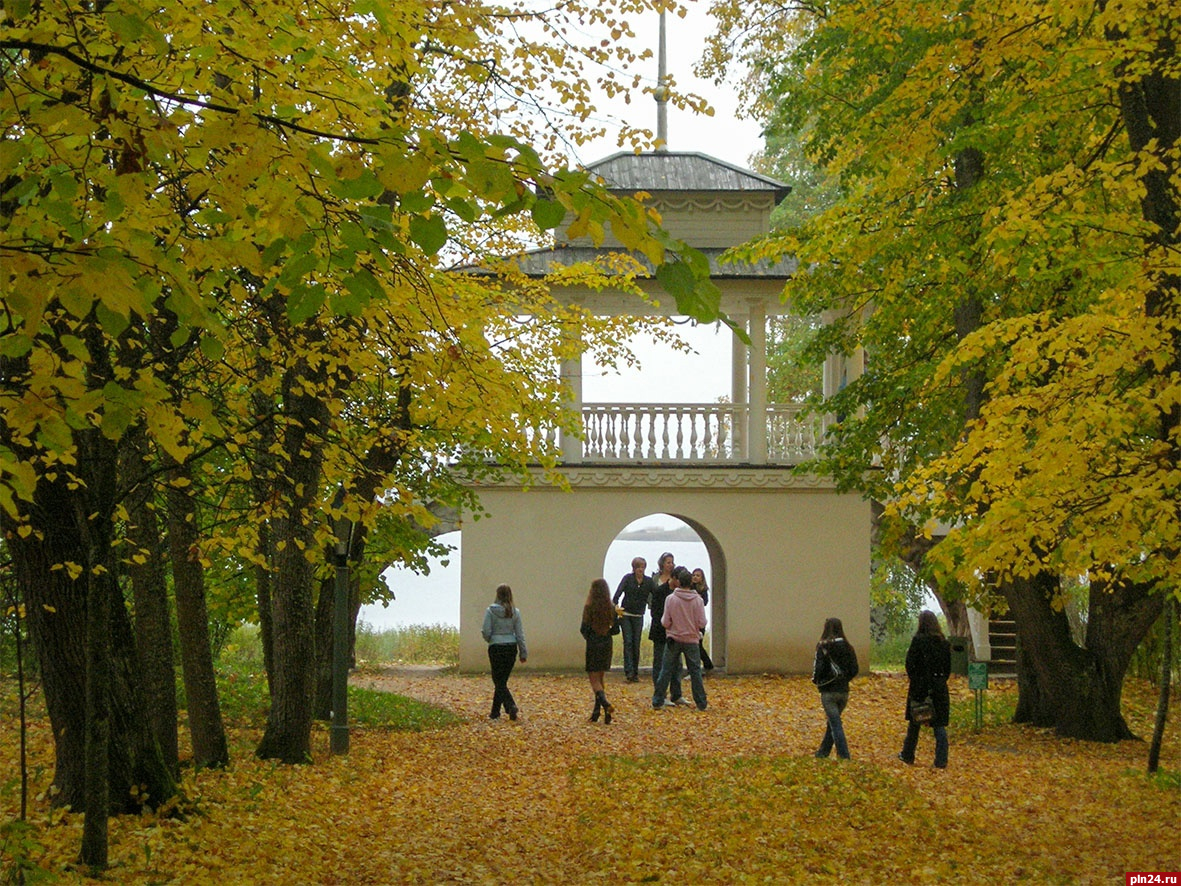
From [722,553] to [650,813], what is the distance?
11.1m

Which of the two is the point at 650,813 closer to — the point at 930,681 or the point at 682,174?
the point at 930,681

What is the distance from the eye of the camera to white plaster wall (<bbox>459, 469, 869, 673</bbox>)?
19125 mm

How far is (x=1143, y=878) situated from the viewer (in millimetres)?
6836

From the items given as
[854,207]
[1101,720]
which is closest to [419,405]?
[854,207]

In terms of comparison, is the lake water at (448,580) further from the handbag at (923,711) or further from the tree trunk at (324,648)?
the handbag at (923,711)

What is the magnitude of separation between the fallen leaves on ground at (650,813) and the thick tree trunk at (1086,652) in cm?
34

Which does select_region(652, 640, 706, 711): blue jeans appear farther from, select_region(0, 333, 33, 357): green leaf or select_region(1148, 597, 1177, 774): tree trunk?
select_region(0, 333, 33, 357): green leaf

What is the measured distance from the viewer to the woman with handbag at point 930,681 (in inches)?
430

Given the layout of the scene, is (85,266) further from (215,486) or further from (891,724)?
(891,724)

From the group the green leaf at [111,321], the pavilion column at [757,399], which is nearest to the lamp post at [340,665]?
the green leaf at [111,321]

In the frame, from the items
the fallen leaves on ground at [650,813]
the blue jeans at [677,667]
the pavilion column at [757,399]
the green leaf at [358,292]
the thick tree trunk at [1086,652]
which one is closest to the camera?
the green leaf at [358,292]

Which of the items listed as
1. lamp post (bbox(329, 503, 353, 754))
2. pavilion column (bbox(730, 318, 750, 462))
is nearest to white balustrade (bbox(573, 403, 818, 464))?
pavilion column (bbox(730, 318, 750, 462))

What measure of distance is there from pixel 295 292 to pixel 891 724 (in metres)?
12.0

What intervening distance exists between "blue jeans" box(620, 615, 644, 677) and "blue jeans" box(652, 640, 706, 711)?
231 centimetres
